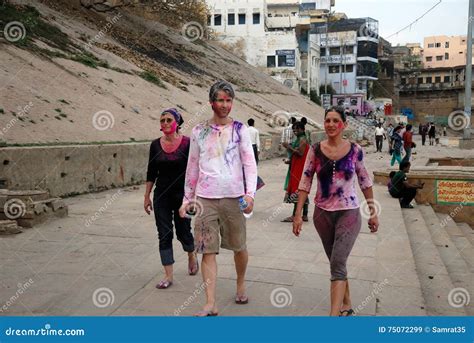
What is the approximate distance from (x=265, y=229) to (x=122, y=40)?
23566 mm

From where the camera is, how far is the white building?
50.9 m

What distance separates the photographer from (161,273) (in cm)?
517

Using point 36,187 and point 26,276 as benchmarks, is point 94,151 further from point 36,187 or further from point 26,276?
point 26,276

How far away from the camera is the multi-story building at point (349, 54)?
203ft

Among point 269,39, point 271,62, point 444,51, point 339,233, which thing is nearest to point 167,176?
point 339,233

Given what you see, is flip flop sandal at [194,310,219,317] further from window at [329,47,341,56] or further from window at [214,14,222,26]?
window at [329,47,341,56]

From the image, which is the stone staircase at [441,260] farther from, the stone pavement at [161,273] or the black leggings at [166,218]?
the black leggings at [166,218]

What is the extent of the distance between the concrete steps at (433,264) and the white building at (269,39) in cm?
4218

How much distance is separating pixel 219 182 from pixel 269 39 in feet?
165

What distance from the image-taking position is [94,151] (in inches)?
416

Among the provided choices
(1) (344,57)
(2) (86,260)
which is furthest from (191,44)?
(2) (86,260)

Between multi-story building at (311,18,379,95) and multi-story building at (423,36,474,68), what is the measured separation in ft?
80.0

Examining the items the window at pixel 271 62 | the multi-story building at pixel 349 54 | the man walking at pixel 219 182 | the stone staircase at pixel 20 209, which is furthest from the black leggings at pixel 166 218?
the multi-story building at pixel 349 54

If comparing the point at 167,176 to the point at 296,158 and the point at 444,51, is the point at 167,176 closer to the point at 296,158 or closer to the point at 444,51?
the point at 296,158
